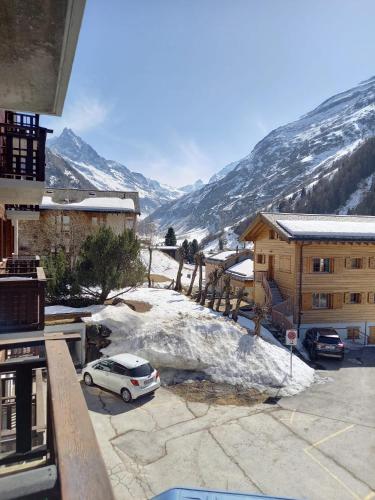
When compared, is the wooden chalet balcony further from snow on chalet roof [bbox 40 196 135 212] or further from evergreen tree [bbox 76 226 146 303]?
snow on chalet roof [bbox 40 196 135 212]

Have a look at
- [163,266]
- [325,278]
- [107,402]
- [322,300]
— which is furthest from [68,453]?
[163,266]

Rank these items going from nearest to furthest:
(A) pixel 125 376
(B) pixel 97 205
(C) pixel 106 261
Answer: (A) pixel 125 376, (C) pixel 106 261, (B) pixel 97 205

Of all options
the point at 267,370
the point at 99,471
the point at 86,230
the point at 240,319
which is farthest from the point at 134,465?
the point at 86,230

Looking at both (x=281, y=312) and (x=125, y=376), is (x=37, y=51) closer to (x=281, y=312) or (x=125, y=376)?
(x=125, y=376)

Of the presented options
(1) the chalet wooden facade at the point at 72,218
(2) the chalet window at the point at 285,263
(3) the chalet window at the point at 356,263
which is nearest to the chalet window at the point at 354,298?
(3) the chalet window at the point at 356,263

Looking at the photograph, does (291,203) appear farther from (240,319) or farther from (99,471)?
(99,471)

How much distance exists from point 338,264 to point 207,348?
13260 mm

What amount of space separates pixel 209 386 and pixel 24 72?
15.3 m

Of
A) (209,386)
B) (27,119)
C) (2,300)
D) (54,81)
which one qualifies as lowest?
(209,386)

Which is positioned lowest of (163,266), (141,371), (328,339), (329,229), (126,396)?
(126,396)

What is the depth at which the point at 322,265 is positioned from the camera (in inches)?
992

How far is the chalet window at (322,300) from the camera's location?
25.2m

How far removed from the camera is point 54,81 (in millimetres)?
3105

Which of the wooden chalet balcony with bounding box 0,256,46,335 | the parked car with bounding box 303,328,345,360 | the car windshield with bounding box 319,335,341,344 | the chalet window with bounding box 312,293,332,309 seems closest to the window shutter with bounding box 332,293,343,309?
the chalet window with bounding box 312,293,332,309
